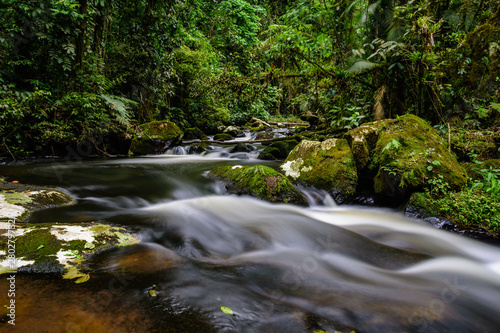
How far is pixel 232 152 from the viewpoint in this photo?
9172 mm

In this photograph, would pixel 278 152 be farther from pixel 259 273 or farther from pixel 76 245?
pixel 76 245

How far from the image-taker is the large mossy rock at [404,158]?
3881 millimetres

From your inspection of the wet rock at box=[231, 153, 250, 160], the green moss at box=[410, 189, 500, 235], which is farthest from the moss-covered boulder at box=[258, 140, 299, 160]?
the green moss at box=[410, 189, 500, 235]

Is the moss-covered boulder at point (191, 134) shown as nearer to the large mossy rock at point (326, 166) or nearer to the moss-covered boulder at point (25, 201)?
the large mossy rock at point (326, 166)

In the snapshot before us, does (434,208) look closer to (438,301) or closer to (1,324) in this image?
(438,301)

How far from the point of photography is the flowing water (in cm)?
144

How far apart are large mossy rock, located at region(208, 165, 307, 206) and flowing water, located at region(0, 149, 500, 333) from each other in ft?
0.51

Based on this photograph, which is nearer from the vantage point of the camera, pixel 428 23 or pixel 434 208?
pixel 434 208

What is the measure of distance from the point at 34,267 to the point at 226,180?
359cm

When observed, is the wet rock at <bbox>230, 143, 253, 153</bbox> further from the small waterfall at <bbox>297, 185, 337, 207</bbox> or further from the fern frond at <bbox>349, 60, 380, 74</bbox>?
the small waterfall at <bbox>297, 185, 337, 207</bbox>

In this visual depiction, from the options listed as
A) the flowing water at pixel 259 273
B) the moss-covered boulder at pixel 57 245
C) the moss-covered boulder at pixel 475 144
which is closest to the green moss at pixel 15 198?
the flowing water at pixel 259 273

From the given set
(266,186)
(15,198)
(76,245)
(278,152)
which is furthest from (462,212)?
(15,198)

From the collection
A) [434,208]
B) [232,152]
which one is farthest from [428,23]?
[232,152]

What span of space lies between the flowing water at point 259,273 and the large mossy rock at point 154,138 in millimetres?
4065
